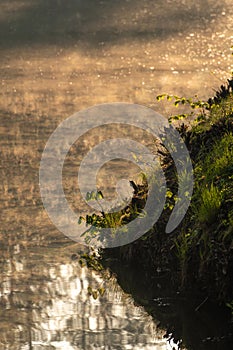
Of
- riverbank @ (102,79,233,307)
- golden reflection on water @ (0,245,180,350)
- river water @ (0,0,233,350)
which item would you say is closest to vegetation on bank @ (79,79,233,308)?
riverbank @ (102,79,233,307)

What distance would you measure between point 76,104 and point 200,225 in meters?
5.84

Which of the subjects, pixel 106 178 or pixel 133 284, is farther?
pixel 106 178

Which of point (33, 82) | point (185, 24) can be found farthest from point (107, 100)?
point (185, 24)

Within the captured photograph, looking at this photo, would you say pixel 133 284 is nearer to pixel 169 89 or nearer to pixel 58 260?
pixel 58 260

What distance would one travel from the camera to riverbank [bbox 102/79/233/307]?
7.41 m

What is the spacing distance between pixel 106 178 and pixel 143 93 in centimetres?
376

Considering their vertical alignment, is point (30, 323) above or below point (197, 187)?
below

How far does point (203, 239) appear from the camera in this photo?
7.61m

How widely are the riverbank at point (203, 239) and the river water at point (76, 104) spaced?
0.71 feet

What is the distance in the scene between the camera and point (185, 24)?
17.9 metres

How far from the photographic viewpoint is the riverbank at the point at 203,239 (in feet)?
24.3

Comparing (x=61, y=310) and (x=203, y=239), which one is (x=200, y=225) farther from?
(x=61, y=310)

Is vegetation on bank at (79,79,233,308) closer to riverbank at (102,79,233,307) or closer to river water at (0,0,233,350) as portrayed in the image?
riverbank at (102,79,233,307)

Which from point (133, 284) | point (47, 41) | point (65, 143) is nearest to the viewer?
point (133, 284)
